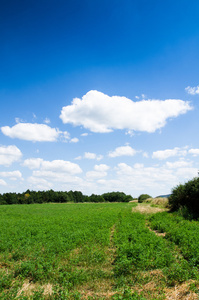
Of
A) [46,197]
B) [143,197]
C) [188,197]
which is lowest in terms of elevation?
[46,197]

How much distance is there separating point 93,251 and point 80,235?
3.16 metres

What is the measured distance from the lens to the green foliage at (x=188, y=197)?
820 inches

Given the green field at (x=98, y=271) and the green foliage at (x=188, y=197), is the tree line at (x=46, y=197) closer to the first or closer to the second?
the green foliage at (x=188, y=197)

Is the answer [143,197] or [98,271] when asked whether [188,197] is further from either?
[143,197]

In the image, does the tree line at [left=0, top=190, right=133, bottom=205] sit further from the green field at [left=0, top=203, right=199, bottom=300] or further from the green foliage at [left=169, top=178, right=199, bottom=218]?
the green field at [left=0, top=203, right=199, bottom=300]

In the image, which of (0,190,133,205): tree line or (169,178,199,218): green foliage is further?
(0,190,133,205): tree line

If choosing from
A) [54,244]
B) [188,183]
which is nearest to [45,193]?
[188,183]

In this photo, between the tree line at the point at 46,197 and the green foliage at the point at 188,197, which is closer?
the green foliage at the point at 188,197

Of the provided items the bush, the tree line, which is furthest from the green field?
the tree line

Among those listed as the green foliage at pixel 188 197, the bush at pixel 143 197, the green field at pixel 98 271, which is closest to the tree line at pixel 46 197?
the bush at pixel 143 197

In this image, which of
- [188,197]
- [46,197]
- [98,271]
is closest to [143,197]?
[188,197]

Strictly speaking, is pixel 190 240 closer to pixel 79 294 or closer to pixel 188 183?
pixel 79 294

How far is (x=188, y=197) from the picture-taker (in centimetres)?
2281

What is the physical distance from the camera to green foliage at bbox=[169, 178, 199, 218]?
68.4 ft
